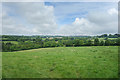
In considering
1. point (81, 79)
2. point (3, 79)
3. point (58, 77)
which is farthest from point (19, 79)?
point (81, 79)

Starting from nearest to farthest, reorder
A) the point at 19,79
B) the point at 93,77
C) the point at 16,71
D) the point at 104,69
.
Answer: the point at 19,79 < the point at 93,77 < the point at 16,71 < the point at 104,69

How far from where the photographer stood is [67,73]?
801cm

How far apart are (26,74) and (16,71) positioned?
3.76ft

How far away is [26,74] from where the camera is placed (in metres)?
7.67

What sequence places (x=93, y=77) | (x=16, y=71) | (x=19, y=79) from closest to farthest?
1. (x=19, y=79)
2. (x=93, y=77)
3. (x=16, y=71)

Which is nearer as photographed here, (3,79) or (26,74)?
(3,79)

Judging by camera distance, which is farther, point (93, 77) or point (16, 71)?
point (16, 71)

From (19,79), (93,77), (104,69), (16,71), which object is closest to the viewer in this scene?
(19,79)

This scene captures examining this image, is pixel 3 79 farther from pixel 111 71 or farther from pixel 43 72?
pixel 111 71

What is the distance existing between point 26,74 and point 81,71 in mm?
4868

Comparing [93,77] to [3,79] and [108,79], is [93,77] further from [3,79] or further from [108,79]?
[3,79]

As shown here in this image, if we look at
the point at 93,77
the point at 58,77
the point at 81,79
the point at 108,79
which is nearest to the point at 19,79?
the point at 58,77

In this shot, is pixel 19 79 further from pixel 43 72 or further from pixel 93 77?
pixel 93 77

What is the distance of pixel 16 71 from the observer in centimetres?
811
